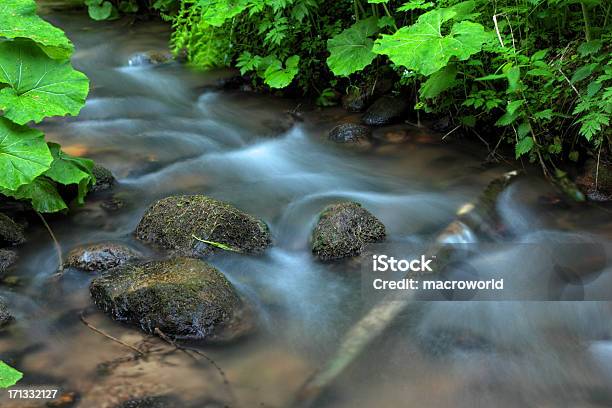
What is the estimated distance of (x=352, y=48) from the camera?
5.46 m

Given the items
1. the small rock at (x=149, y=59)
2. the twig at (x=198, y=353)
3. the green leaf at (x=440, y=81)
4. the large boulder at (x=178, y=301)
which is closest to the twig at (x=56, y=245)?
the large boulder at (x=178, y=301)

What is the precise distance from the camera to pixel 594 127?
385 centimetres

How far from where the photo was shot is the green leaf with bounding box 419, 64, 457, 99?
4.69m

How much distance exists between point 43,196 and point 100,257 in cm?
64

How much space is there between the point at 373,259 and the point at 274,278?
1.90 ft

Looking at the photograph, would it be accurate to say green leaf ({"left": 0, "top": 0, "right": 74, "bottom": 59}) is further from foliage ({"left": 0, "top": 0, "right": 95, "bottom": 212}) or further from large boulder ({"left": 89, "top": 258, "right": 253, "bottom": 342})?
large boulder ({"left": 89, "top": 258, "right": 253, "bottom": 342})

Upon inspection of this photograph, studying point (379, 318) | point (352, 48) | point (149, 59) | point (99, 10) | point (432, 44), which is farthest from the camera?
point (99, 10)

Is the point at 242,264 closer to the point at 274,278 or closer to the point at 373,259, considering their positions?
the point at 274,278

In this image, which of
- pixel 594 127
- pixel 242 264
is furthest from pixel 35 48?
pixel 594 127

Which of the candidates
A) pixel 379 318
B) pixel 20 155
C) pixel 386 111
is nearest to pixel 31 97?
pixel 20 155

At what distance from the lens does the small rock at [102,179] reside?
14.9 feet

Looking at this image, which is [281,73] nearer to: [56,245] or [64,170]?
[64,170]

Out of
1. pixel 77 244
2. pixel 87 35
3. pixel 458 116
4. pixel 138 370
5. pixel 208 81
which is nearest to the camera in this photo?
pixel 138 370

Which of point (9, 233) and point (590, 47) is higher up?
point (590, 47)
